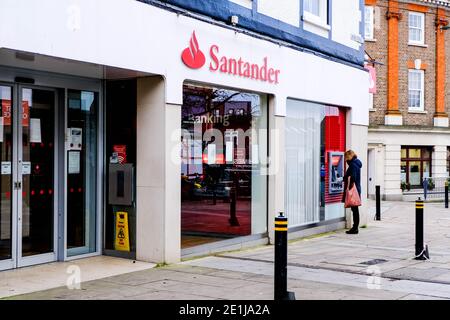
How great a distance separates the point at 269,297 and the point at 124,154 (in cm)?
379

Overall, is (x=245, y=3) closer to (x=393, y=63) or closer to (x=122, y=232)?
(x=122, y=232)

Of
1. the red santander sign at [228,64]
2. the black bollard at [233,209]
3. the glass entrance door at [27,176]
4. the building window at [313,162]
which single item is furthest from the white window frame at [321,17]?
the glass entrance door at [27,176]

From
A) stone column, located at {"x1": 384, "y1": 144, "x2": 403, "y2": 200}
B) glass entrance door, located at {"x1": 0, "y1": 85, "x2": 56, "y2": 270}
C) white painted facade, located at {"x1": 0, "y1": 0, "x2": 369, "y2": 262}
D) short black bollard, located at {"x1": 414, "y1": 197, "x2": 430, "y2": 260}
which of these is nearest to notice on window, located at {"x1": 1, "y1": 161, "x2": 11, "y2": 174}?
glass entrance door, located at {"x1": 0, "y1": 85, "x2": 56, "y2": 270}

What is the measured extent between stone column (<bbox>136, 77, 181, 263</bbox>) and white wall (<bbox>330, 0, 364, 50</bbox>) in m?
6.52

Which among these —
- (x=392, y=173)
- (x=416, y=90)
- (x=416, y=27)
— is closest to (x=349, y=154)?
(x=392, y=173)

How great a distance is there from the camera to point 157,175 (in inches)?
374

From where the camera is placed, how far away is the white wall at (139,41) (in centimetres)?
738

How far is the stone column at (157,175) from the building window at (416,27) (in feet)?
80.5

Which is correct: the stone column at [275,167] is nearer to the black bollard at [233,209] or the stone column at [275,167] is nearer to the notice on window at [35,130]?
the black bollard at [233,209]

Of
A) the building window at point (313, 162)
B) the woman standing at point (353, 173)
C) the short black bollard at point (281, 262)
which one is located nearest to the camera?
the short black bollard at point (281, 262)

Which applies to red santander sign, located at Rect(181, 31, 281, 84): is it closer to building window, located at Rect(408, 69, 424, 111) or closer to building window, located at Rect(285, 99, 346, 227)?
building window, located at Rect(285, 99, 346, 227)

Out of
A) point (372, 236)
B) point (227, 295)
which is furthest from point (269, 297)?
point (372, 236)

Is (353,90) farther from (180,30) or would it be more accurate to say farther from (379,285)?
(379,285)

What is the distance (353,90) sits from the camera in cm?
1553
